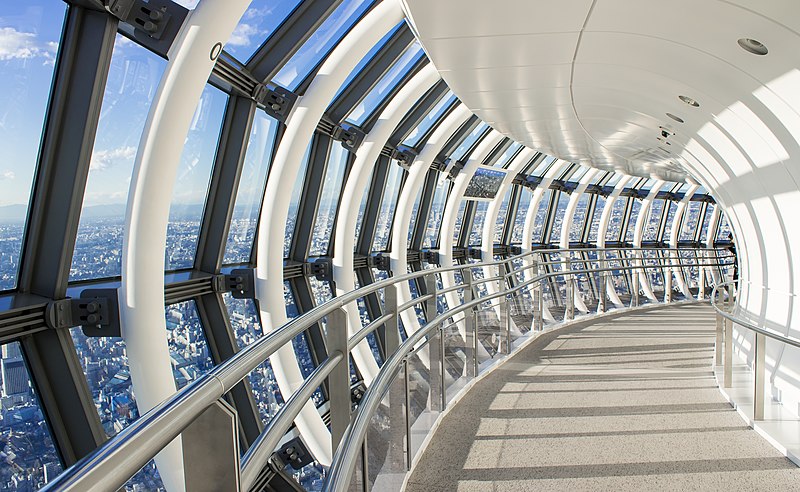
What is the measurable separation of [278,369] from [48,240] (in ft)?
13.3

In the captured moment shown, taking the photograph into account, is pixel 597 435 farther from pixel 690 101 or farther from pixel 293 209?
pixel 293 209

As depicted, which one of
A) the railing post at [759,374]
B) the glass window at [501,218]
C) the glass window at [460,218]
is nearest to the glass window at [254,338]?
the railing post at [759,374]

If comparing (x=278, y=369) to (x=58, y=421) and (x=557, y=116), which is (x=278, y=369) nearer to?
(x=58, y=421)

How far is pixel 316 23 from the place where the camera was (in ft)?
26.6

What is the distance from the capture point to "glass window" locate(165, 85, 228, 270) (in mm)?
8141

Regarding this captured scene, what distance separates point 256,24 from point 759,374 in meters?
6.33

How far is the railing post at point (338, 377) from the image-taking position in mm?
2746

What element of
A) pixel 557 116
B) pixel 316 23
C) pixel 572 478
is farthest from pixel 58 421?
pixel 557 116

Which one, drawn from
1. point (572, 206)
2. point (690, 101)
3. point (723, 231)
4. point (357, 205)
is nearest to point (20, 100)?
point (690, 101)

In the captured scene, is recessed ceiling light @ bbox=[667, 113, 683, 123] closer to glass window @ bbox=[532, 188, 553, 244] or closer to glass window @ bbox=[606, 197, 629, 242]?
glass window @ bbox=[532, 188, 553, 244]

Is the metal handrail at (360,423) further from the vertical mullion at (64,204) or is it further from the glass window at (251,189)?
the glass window at (251,189)

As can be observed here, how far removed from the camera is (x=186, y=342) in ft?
27.1

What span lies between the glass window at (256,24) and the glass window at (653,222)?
24183 mm

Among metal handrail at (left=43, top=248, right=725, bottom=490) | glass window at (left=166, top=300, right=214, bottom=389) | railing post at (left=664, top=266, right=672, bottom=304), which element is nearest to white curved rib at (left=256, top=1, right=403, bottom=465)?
glass window at (left=166, top=300, right=214, bottom=389)
